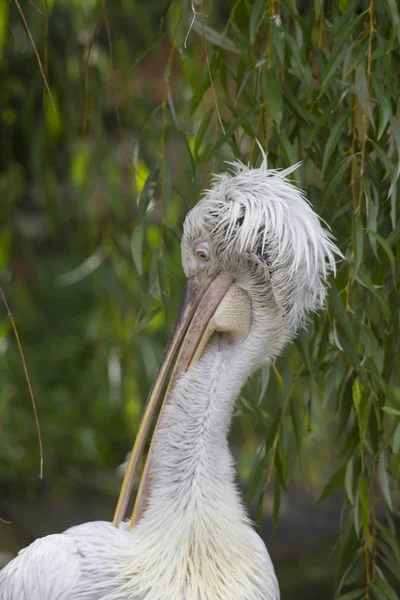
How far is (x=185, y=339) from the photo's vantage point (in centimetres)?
183

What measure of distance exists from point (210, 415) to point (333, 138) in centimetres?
58

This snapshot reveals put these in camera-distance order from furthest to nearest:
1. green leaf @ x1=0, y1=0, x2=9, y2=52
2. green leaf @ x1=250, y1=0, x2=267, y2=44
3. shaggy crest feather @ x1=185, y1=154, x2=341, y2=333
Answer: green leaf @ x1=0, y1=0, x2=9, y2=52 < green leaf @ x1=250, y1=0, x2=267, y2=44 < shaggy crest feather @ x1=185, y1=154, x2=341, y2=333

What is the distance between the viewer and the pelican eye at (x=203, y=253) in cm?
180

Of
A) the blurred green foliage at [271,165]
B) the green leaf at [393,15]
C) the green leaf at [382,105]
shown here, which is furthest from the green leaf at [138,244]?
the green leaf at [393,15]

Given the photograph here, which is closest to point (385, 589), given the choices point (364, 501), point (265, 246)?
point (364, 501)

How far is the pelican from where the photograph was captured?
5.67 feet

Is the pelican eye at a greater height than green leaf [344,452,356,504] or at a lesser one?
greater

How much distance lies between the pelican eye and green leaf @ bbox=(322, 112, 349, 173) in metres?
0.28

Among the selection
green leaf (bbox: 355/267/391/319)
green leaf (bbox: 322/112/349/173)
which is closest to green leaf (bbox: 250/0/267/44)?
green leaf (bbox: 322/112/349/173)

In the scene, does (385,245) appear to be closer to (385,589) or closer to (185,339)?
(185,339)

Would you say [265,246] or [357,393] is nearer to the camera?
[265,246]

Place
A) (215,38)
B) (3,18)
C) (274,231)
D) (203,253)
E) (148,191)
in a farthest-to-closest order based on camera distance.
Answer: (3,18), (148,191), (215,38), (203,253), (274,231)

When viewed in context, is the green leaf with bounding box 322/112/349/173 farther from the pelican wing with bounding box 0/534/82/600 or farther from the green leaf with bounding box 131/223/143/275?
the pelican wing with bounding box 0/534/82/600

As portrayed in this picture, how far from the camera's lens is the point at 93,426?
16.9 feet
